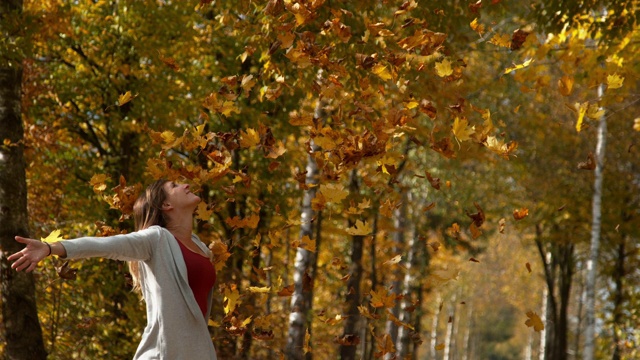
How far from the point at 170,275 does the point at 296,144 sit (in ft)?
43.3

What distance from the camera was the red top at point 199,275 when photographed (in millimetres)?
4082

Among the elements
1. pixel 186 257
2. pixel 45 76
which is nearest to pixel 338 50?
pixel 186 257

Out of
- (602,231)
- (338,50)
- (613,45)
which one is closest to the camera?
(338,50)

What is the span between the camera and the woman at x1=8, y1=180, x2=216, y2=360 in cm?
388

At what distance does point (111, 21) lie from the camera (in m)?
11.6

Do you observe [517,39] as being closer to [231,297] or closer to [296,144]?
Result: [231,297]

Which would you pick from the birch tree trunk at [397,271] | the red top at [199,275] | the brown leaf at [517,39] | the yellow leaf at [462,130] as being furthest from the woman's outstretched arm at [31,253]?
the birch tree trunk at [397,271]

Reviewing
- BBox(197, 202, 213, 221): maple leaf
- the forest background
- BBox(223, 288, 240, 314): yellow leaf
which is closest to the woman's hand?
the forest background

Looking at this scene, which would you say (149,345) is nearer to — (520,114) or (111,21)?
(111,21)

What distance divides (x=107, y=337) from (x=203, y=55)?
14.5ft

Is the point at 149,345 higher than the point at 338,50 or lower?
lower

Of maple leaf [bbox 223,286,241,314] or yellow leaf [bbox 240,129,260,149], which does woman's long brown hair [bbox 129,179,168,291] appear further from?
maple leaf [bbox 223,286,241,314]

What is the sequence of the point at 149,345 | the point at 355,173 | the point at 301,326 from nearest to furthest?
the point at 149,345
the point at 301,326
the point at 355,173

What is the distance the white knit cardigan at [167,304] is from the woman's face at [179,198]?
0.72 ft
